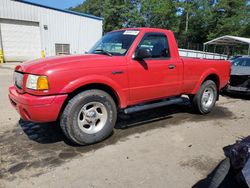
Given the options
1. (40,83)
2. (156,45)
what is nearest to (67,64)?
(40,83)

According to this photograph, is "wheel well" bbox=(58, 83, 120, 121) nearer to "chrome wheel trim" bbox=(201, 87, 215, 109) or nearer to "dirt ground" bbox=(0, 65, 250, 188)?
"dirt ground" bbox=(0, 65, 250, 188)

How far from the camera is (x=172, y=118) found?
18.4ft

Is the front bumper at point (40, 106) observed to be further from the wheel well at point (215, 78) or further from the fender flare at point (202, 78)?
the wheel well at point (215, 78)

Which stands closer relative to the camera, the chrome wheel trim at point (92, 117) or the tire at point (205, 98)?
the chrome wheel trim at point (92, 117)

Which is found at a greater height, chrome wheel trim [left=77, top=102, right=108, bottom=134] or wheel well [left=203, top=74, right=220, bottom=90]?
wheel well [left=203, top=74, right=220, bottom=90]

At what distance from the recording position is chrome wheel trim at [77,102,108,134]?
12.9ft

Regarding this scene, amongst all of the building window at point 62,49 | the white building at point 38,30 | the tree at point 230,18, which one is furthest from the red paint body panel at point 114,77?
the tree at point 230,18

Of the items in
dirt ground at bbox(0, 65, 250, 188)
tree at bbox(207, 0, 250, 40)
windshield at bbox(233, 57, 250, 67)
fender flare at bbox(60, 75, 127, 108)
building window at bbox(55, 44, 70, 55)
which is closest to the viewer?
dirt ground at bbox(0, 65, 250, 188)

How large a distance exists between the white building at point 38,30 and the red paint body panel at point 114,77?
19.1 meters

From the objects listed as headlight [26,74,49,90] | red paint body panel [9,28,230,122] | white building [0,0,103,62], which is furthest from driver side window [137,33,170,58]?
white building [0,0,103,62]

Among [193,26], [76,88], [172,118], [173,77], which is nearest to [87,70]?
[76,88]

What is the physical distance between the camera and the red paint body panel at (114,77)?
11.5 ft

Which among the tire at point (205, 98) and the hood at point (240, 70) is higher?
the hood at point (240, 70)

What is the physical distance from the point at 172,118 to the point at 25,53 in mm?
19967
